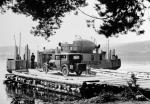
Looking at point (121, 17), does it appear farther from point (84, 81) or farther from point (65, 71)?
point (65, 71)

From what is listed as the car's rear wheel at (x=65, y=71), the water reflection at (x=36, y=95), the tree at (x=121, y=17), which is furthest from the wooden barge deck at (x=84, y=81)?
the tree at (x=121, y=17)

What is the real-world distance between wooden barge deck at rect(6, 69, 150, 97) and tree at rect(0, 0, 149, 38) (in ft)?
20.5

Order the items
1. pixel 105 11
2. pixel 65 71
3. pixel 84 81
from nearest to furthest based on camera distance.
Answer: pixel 105 11 < pixel 84 81 < pixel 65 71

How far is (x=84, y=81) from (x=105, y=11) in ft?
29.6

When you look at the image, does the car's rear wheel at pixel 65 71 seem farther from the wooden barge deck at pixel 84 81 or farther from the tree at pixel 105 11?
the tree at pixel 105 11

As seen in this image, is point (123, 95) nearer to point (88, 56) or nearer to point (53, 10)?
point (53, 10)

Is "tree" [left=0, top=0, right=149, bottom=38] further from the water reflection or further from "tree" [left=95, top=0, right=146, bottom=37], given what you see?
the water reflection

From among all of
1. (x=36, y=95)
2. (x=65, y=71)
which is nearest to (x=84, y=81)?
(x=65, y=71)

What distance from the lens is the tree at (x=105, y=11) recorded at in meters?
9.13

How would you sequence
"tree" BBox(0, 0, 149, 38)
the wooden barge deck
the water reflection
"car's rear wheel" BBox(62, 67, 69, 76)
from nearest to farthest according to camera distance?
"tree" BBox(0, 0, 149, 38), the wooden barge deck, the water reflection, "car's rear wheel" BBox(62, 67, 69, 76)

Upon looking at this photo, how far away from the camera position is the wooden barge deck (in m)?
17.3

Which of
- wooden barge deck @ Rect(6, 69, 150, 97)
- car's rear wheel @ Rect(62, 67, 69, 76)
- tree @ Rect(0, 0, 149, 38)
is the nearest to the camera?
tree @ Rect(0, 0, 149, 38)

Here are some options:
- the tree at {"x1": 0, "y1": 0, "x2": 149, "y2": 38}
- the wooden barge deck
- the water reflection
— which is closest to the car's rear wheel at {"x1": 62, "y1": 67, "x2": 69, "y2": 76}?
the wooden barge deck

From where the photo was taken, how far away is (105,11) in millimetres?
9430
